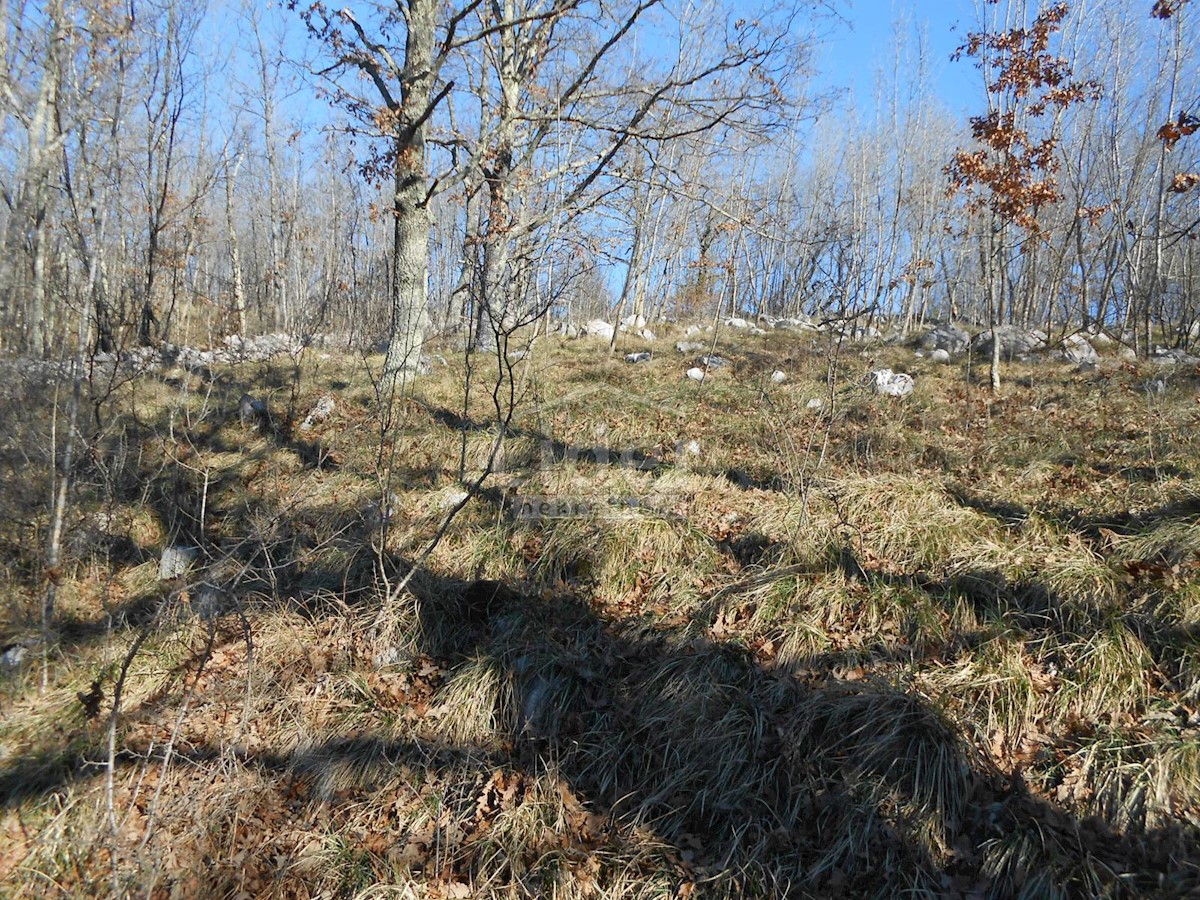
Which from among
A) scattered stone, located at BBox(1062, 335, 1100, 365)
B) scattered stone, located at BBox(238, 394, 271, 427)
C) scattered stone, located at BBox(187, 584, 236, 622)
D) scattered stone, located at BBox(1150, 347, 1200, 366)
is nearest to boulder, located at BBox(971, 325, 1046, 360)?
scattered stone, located at BBox(1062, 335, 1100, 365)

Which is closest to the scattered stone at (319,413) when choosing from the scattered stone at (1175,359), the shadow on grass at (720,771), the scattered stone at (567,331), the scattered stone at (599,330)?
the shadow on grass at (720,771)

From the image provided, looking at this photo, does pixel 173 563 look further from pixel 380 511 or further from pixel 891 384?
pixel 891 384

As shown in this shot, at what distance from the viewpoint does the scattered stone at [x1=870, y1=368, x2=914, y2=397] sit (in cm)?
774

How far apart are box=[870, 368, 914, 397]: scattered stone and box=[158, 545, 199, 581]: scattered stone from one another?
7387mm

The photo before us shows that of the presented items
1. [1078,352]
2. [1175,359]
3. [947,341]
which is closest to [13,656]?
[1175,359]

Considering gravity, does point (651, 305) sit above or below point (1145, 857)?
above

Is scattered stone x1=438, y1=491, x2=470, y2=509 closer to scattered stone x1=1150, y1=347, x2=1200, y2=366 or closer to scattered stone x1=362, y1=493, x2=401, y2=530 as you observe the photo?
scattered stone x1=362, y1=493, x2=401, y2=530

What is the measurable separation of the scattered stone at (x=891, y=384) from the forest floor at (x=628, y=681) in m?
1.99

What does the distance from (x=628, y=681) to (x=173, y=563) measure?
12.1 ft

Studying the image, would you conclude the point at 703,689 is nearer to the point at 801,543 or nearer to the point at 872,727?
the point at 872,727

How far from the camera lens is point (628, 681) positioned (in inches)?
143

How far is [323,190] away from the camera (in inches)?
1042

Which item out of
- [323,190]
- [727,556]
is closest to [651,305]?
[323,190]

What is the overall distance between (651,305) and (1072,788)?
2403 centimetres
